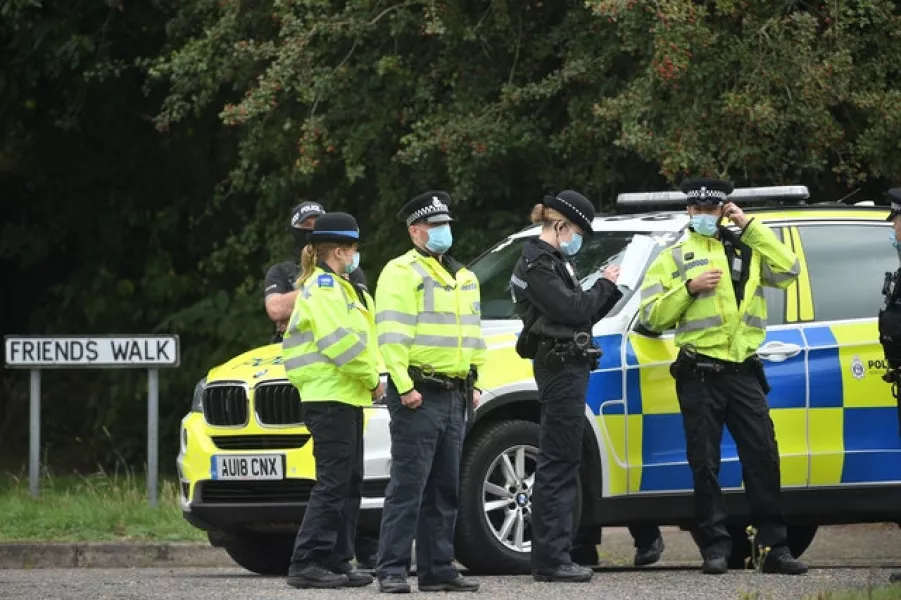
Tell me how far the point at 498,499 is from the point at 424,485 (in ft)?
3.29

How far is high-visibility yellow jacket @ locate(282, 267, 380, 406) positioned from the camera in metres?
9.64

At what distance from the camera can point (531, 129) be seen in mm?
15375

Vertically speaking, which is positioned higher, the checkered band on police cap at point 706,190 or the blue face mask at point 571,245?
the checkered band on police cap at point 706,190

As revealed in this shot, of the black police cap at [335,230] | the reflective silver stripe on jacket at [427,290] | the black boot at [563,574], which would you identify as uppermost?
the black police cap at [335,230]

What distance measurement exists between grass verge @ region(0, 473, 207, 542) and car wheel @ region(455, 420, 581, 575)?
3.14m

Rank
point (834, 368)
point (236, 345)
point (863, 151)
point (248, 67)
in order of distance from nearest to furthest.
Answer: point (834, 368) < point (863, 151) < point (248, 67) < point (236, 345)

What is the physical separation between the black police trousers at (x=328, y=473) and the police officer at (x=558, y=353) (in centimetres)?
90

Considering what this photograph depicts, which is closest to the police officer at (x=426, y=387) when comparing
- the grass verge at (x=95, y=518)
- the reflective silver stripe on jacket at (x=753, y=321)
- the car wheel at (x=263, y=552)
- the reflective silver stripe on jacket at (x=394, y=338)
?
the reflective silver stripe on jacket at (x=394, y=338)

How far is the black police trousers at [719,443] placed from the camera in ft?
34.0

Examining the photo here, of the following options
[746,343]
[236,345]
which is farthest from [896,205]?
[236,345]

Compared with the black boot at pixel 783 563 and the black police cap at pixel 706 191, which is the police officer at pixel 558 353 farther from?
the black boot at pixel 783 563

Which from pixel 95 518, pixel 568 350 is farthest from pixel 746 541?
pixel 95 518

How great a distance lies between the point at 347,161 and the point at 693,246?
5477 mm

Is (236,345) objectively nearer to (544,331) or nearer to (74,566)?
(74,566)
